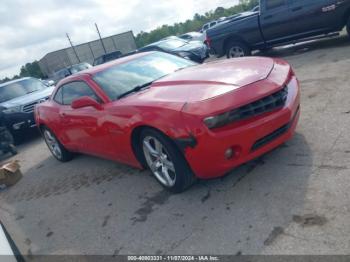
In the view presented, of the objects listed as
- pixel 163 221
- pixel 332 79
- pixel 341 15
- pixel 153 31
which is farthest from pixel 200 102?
pixel 153 31

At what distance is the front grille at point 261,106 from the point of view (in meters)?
3.30

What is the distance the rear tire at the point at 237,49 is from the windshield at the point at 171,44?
4.08 meters

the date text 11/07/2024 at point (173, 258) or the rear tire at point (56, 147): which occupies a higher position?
the rear tire at point (56, 147)

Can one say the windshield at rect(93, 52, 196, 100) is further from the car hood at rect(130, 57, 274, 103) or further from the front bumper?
the front bumper

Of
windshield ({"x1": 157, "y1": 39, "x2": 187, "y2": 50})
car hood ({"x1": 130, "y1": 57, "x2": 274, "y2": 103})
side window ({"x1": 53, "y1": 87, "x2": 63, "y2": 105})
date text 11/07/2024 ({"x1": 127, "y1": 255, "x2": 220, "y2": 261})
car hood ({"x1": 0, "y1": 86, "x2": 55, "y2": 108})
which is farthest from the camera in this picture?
windshield ({"x1": 157, "y1": 39, "x2": 187, "y2": 50})

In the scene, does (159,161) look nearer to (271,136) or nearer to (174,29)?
(271,136)

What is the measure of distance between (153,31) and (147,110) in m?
89.3

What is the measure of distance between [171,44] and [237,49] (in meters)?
4.87

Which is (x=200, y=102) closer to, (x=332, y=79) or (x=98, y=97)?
(x=98, y=97)

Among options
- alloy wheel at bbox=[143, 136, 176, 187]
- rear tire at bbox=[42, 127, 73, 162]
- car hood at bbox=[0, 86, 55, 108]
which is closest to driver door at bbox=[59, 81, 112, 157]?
rear tire at bbox=[42, 127, 73, 162]

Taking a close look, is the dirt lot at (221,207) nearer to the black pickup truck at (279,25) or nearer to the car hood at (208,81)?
the car hood at (208,81)

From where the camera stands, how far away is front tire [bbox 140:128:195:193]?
3543mm

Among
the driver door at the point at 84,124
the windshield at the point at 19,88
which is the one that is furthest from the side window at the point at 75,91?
the windshield at the point at 19,88

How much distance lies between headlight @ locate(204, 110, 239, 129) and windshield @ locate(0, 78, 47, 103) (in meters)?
8.80
